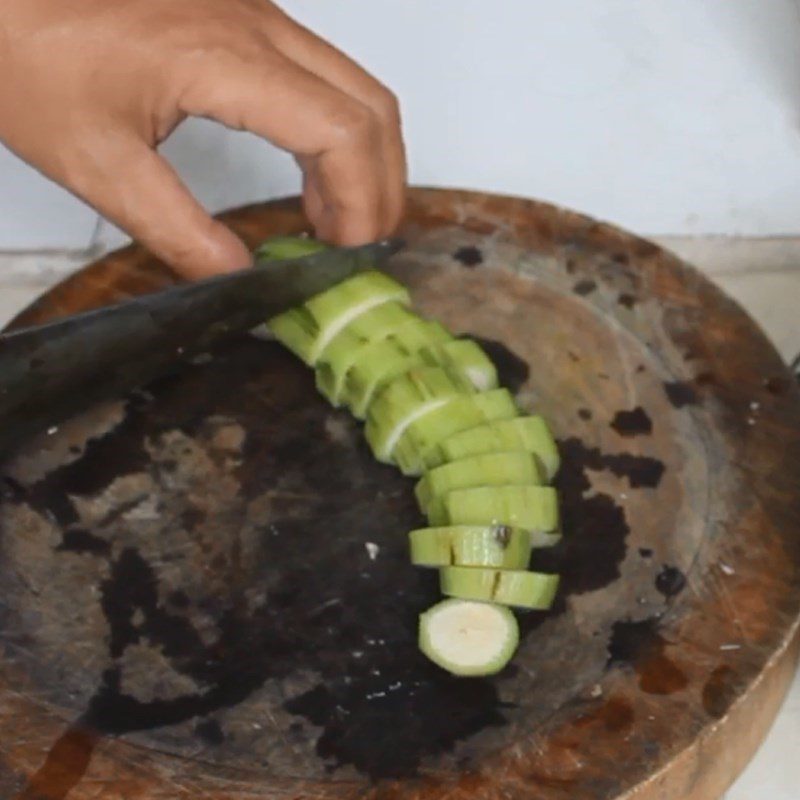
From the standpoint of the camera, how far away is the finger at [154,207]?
4.62 feet

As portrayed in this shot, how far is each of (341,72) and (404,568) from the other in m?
0.56

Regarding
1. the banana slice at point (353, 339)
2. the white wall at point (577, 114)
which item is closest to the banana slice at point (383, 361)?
the banana slice at point (353, 339)

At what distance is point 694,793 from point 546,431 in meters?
0.43

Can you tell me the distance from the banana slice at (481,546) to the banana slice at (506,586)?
0.04 feet

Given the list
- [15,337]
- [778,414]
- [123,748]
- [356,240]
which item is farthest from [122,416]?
[778,414]

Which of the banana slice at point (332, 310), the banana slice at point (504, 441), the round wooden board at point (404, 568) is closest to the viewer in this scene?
the round wooden board at point (404, 568)

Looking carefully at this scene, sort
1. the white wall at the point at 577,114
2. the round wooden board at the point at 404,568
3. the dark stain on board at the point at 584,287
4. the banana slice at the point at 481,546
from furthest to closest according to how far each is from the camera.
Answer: the white wall at the point at 577,114 < the dark stain on board at the point at 584,287 < the banana slice at the point at 481,546 < the round wooden board at the point at 404,568

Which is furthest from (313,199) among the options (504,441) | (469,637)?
(469,637)

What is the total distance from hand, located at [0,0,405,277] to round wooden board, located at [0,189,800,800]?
0.79 feet

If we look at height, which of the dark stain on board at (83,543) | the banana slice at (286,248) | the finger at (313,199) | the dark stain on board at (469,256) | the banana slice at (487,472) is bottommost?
the dark stain on board at (83,543)

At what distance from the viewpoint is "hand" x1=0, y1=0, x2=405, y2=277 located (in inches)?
53.3

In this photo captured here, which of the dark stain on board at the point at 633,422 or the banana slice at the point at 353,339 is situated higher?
the banana slice at the point at 353,339

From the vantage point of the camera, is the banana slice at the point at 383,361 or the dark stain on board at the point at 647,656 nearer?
the dark stain on board at the point at 647,656

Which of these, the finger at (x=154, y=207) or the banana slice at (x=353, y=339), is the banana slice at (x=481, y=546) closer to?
the banana slice at (x=353, y=339)
